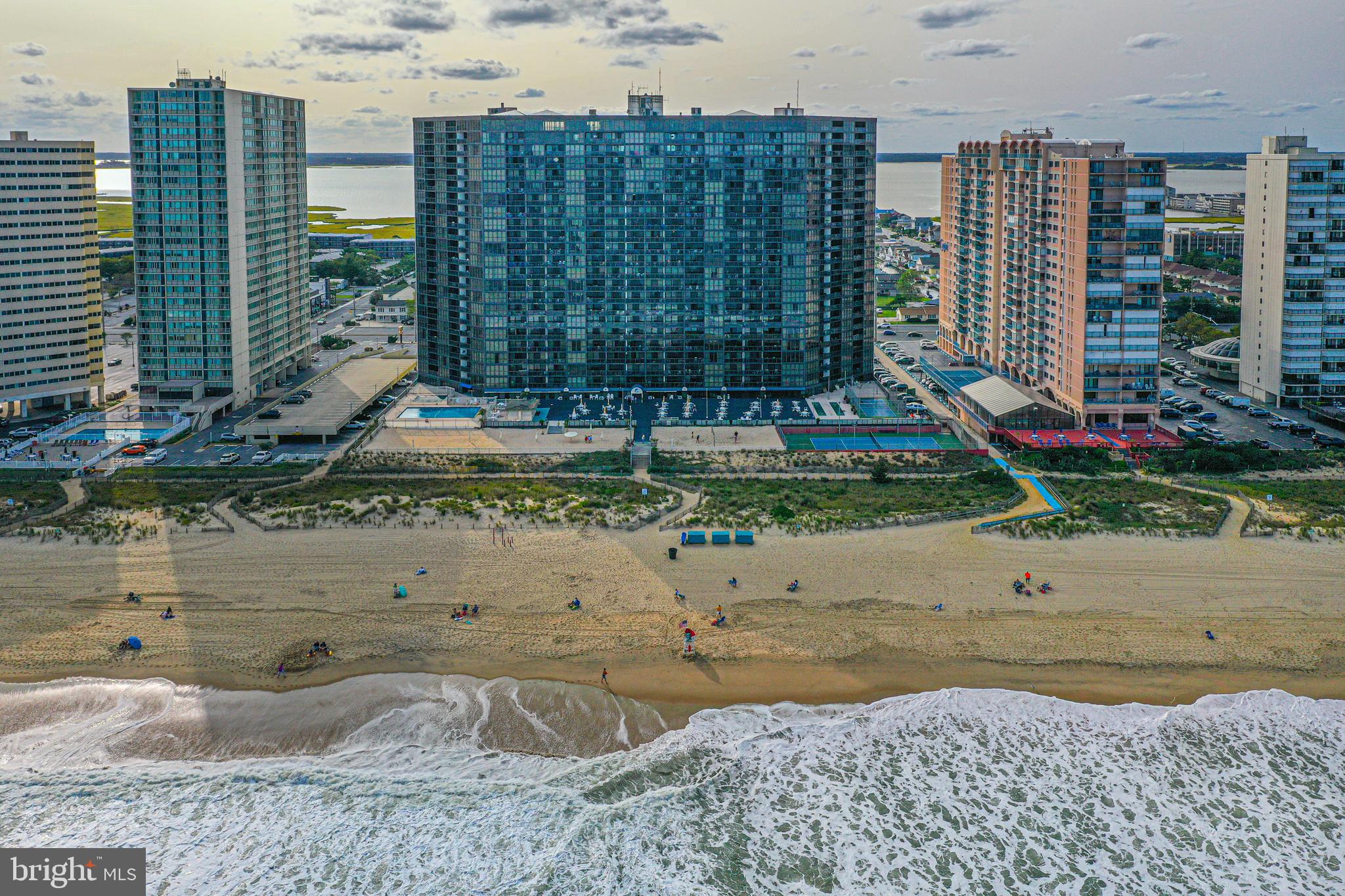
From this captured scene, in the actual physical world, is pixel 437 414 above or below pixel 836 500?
above

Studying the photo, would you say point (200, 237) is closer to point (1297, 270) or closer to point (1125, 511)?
point (1125, 511)

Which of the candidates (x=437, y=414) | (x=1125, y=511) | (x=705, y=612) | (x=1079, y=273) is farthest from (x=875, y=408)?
(x=705, y=612)

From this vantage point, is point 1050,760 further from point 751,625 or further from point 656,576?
point 656,576

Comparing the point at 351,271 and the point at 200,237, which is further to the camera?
the point at 351,271

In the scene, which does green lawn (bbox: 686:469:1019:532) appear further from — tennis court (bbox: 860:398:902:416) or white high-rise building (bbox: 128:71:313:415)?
white high-rise building (bbox: 128:71:313:415)

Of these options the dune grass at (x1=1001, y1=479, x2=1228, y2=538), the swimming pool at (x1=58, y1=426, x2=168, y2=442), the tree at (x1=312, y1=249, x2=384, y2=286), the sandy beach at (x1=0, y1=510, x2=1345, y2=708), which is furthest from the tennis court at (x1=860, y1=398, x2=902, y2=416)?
the tree at (x1=312, y1=249, x2=384, y2=286)

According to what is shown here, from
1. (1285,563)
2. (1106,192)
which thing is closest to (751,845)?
(1285,563)
